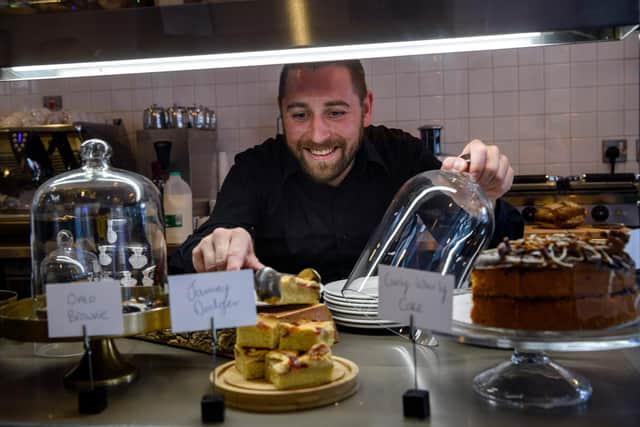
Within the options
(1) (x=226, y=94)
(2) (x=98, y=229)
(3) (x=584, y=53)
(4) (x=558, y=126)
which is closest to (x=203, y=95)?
(1) (x=226, y=94)

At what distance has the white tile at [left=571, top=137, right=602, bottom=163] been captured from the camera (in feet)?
10.9

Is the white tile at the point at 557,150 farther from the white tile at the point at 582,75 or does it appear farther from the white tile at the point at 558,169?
the white tile at the point at 582,75

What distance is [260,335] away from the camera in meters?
1.16

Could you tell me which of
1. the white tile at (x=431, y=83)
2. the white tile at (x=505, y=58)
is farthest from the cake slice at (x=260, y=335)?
the white tile at (x=505, y=58)

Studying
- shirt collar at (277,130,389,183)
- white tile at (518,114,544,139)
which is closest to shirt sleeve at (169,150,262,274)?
shirt collar at (277,130,389,183)

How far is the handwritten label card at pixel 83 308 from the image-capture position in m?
1.12

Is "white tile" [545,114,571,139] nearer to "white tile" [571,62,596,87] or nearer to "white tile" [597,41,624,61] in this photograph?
"white tile" [571,62,596,87]

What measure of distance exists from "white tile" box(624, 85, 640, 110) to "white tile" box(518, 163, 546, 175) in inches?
37.1

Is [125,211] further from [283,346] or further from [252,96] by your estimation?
[252,96]

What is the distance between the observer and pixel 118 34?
146 cm

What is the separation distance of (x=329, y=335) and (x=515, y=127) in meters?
2.24

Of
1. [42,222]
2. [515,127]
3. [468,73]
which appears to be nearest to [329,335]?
[42,222]

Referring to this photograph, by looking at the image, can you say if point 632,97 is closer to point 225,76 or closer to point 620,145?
point 620,145

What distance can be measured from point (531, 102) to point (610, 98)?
508mm
